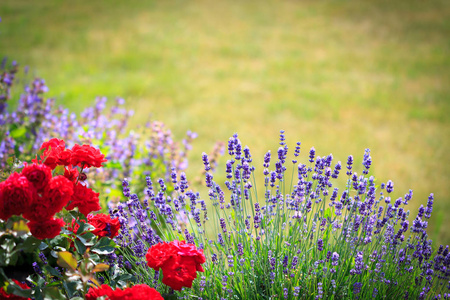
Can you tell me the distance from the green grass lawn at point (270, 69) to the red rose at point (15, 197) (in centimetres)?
286

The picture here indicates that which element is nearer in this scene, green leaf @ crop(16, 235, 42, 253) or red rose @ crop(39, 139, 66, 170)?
green leaf @ crop(16, 235, 42, 253)

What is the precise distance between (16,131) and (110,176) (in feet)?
2.51

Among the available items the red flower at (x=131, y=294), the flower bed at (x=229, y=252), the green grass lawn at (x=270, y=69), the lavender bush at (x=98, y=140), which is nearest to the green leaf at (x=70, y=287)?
the flower bed at (x=229, y=252)

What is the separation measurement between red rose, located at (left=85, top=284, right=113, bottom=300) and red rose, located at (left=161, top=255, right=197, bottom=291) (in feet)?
0.68

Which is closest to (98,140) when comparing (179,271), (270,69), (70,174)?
(70,174)

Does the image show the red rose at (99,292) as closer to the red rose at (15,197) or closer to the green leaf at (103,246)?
the green leaf at (103,246)

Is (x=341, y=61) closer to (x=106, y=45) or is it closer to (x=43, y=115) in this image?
(x=106, y=45)

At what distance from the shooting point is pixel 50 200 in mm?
1660

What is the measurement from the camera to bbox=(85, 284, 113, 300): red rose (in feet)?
5.24

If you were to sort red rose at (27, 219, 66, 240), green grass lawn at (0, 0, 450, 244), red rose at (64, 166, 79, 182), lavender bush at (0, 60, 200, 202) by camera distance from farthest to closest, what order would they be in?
1. green grass lawn at (0, 0, 450, 244)
2. lavender bush at (0, 60, 200, 202)
3. red rose at (64, 166, 79, 182)
4. red rose at (27, 219, 66, 240)

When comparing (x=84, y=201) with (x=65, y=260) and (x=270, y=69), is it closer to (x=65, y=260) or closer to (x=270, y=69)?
(x=65, y=260)

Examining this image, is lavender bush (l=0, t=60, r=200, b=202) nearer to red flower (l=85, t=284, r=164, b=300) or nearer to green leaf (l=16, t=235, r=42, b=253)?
green leaf (l=16, t=235, r=42, b=253)

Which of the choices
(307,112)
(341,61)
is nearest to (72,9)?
(341,61)

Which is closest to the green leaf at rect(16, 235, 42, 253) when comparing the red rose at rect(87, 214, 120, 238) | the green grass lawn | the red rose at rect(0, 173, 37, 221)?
the red rose at rect(0, 173, 37, 221)
